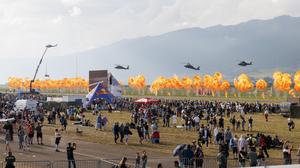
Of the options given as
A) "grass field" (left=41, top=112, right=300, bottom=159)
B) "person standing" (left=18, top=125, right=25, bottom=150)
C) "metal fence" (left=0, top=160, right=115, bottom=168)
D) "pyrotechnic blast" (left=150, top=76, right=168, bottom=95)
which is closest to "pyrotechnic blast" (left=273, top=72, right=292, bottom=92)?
"pyrotechnic blast" (left=150, top=76, right=168, bottom=95)

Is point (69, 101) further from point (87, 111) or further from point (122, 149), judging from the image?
point (122, 149)

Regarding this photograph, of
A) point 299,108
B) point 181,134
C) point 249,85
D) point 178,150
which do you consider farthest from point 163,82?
point 178,150

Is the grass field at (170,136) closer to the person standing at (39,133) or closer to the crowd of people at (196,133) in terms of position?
the crowd of people at (196,133)

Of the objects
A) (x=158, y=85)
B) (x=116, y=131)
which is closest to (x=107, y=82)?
(x=116, y=131)

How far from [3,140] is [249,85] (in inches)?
4625

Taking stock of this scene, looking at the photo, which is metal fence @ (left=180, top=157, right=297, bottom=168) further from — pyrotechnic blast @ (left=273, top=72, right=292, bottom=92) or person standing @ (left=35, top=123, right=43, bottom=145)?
pyrotechnic blast @ (left=273, top=72, right=292, bottom=92)

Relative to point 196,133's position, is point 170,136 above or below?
below

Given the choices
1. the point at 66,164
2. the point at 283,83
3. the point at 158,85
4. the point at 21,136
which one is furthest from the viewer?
the point at 158,85

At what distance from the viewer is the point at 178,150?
20.5 m

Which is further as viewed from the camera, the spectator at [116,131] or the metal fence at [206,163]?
the spectator at [116,131]

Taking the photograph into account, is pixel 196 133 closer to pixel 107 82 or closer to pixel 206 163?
pixel 206 163

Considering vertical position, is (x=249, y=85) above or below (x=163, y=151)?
above

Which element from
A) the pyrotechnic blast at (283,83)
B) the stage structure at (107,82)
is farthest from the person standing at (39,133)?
the pyrotechnic blast at (283,83)

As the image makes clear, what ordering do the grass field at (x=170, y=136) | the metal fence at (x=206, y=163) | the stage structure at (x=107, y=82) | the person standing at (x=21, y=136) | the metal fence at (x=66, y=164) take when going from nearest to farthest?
the metal fence at (x=66, y=164)
the metal fence at (x=206, y=163)
the person standing at (x=21, y=136)
the grass field at (x=170, y=136)
the stage structure at (x=107, y=82)
